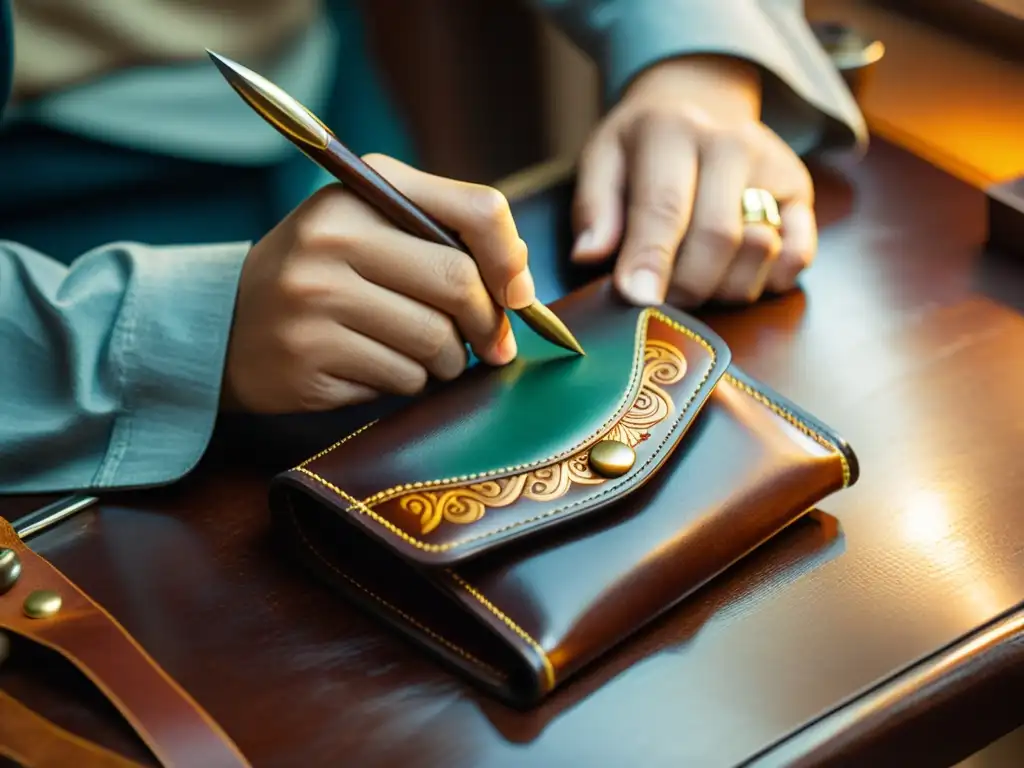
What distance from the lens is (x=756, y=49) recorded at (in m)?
0.90

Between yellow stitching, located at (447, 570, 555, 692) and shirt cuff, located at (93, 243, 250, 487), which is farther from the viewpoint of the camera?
shirt cuff, located at (93, 243, 250, 487)

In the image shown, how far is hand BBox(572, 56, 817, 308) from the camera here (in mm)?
776

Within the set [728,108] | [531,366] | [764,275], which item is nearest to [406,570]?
[531,366]

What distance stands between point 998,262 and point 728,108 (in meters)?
0.23

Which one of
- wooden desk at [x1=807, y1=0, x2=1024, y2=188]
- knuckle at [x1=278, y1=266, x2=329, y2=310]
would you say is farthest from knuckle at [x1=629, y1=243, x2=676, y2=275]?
wooden desk at [x1=807, y1=0, x2=1024, y2=188]

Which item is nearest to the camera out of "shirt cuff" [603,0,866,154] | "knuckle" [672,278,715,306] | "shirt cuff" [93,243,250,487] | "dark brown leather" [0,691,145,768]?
"dark brown leather" [0,691,145,768]

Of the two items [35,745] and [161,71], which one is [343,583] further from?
[161,71]

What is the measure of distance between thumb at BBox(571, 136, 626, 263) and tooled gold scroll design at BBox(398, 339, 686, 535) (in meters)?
0.21

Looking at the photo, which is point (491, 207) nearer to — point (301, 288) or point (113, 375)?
point (301, 288)

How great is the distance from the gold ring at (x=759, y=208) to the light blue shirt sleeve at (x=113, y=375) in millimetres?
341

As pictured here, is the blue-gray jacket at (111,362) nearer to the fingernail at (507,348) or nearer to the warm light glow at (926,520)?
the fingernail at (507,348)

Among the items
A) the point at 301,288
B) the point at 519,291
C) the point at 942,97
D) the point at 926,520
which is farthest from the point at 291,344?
the point at 942,97

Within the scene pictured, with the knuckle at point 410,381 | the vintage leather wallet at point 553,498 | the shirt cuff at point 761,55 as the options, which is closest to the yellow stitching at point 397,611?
the vintage leather wallet at point 553,498

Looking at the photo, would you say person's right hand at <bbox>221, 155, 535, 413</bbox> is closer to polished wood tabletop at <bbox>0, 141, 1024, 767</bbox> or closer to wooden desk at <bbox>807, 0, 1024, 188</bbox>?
polished wood tabletop at <bbox>0, 141, 1024, 767</bbox>
